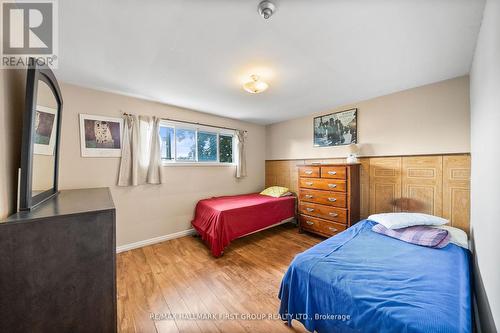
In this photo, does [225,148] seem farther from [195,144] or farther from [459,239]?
[459,239]

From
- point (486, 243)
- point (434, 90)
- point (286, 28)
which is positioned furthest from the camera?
point (434, 90)

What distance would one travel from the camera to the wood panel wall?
7.00 ft

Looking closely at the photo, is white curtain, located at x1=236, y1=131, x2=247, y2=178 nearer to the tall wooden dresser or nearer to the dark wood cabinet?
the tall wooden dresser

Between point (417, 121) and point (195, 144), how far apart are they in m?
3.48

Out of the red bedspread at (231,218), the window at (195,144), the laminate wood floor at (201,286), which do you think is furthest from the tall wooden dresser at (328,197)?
the window at (195,144)

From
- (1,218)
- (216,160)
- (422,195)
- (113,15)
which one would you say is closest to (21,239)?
(1,218)

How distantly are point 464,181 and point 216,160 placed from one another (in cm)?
363

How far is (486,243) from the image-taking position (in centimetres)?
109

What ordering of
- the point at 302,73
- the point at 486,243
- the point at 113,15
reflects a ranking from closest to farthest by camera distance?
the point at 486,243 → the point at 113,15 → the point at 302,73

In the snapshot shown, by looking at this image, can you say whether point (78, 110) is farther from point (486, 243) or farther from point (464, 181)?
point (464, 181)

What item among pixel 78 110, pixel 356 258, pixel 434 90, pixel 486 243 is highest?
pixel 434 90

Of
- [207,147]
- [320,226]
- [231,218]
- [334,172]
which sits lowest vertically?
Result: [320,226]

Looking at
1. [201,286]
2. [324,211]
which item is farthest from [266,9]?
[324,211]

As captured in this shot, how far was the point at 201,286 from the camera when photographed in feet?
6.30
